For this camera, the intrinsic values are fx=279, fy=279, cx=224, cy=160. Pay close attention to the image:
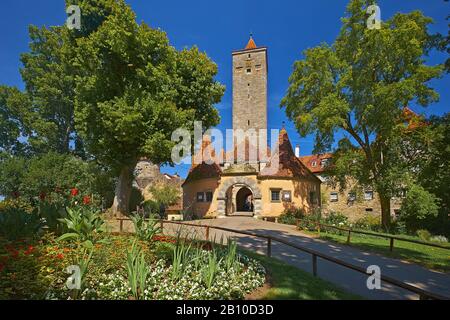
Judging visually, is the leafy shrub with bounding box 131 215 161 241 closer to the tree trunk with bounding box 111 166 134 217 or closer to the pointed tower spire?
the tree trunk with bounding box 111 166 134 217

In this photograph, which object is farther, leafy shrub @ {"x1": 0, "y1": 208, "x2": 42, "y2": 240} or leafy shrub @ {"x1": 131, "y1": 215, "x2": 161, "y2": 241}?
leafy shrub @ {"x1": 131, "y1": 215, "x2": 161, "y2": 241}

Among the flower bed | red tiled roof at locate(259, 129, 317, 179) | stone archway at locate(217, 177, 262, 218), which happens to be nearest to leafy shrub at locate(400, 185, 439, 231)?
red tiled roof at locate(259, 129, 317, 179)

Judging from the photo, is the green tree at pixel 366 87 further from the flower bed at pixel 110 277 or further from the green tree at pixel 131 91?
the flower bed at pixel 110 277

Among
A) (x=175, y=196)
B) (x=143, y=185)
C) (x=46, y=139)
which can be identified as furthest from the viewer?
(x=143, y=185)

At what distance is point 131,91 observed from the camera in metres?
17.3

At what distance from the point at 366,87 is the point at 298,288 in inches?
739

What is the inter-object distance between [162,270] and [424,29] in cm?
2463

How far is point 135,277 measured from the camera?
507 cm

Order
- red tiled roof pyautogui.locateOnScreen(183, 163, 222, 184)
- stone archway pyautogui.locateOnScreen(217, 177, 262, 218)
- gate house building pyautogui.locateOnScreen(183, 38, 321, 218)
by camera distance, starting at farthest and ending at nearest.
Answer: red tiled roof pyautogui.locateOnScreen(183, 163, 222, 184) < gate house building pyautogui.locateOnScreen(183, 38, 321, 218) < stone archway pyautogui.locateOnScreen(217, 177, 262, 218)

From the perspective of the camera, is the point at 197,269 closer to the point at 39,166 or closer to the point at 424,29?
the point at 424,29

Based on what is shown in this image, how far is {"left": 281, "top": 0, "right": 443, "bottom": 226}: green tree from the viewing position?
19.1 meters

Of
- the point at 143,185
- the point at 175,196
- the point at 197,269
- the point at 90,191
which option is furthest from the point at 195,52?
the point at 143,185

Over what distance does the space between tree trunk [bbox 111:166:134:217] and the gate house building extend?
574 cm

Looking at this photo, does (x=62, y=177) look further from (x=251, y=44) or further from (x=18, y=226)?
(x=251, y=44)
